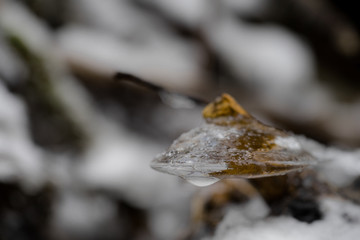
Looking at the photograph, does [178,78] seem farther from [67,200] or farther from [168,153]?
[168,153]

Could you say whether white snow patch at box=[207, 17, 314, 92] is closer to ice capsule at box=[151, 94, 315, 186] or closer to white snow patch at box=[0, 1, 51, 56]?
white snow patch at box=[0, 1, 51, 56]

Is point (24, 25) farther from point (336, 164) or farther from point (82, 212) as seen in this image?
point (336, 164)

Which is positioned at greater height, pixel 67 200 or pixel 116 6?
pixel 116 6

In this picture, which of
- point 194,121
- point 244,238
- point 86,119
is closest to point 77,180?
point 86,119

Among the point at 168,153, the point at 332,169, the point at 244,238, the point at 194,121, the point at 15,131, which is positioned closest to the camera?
the point at 168,153

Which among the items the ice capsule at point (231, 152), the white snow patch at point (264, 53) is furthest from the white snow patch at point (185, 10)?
the ice capsule at point (231, 152)

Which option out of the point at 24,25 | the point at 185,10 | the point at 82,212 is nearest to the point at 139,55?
the point at 185,10

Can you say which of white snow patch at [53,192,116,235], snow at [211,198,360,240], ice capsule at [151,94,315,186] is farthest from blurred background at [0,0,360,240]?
ice capsule at [151,94,315,186]
